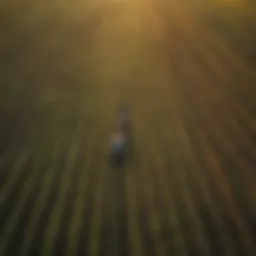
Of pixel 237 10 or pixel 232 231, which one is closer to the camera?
pixel 232 231

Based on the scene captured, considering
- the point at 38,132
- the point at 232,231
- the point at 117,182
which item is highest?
the point at 38,132

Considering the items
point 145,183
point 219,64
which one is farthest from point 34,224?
point 219,64

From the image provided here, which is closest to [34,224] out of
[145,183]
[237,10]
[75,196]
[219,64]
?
[75,196]

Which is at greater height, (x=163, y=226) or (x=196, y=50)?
(x=196, y=50)

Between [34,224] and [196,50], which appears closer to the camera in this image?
[34,224]

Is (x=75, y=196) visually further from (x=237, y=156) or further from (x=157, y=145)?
→ (x=237, y=156)

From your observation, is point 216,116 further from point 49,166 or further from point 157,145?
point 49,166
